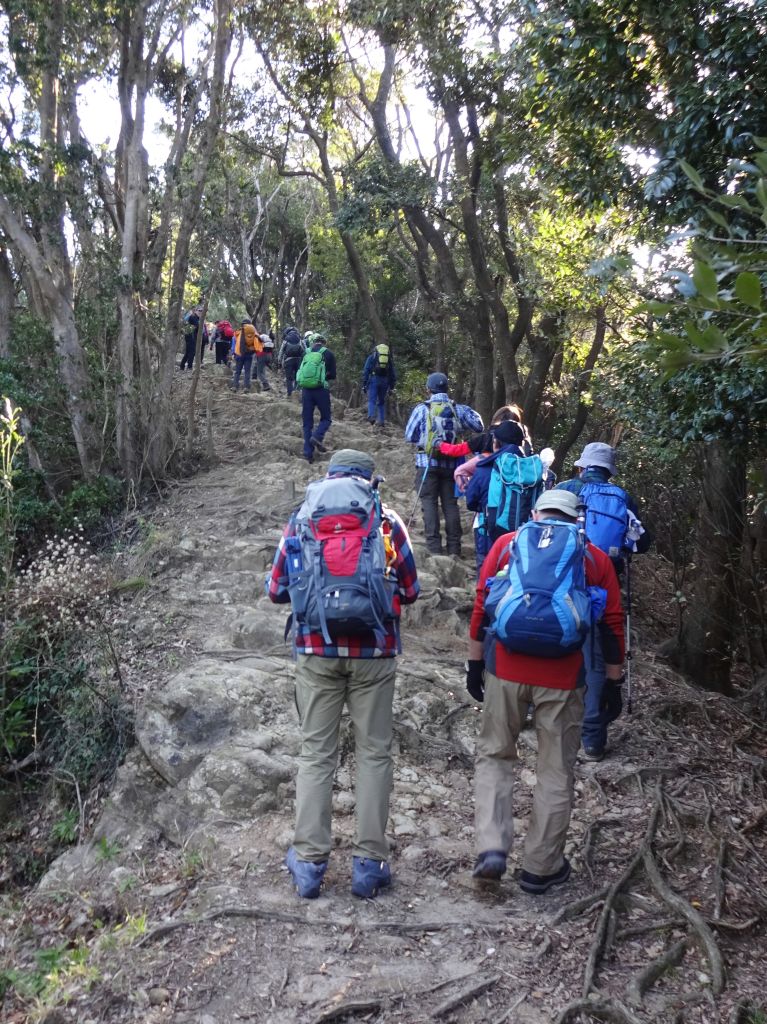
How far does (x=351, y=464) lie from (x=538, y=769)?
1769 millimetres

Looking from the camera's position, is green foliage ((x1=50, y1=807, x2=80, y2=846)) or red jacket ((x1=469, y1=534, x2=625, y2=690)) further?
green foliage ((x1=50, y1=807, x2=80, y2=846))

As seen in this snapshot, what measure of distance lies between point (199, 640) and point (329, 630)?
4.01m

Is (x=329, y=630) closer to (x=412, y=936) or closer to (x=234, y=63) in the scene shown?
(x=412, y=936)

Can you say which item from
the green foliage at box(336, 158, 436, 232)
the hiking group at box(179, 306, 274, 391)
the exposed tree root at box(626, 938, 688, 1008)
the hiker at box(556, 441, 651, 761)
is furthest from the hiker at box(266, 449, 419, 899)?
the hiking group at box(179, 306, 274, 391)

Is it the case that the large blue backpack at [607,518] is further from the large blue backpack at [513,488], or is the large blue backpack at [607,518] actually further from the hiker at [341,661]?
the hiker at [341,661]

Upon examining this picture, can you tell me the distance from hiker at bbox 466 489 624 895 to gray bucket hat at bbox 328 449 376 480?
0.77 m

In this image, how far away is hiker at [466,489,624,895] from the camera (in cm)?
404

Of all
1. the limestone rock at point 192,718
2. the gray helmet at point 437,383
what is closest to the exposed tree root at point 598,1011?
the limestone rock at point 192,718

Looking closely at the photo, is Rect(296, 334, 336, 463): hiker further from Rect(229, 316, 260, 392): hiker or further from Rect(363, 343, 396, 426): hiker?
Rect(229, 316, 260, 392): hiker

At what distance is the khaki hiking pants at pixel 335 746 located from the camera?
4109 millimetres

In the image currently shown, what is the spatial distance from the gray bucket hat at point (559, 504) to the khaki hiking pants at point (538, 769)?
2.86 ft

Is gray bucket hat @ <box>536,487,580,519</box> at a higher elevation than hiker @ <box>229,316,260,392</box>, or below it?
below

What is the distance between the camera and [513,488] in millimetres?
7219

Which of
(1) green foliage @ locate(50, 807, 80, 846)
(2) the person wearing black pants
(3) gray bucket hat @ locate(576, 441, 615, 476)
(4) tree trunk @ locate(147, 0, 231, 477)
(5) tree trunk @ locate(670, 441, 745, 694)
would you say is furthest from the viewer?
(4) tree trunk @ locate(147, 0, 231, 477)
